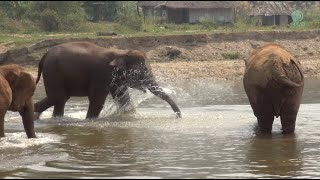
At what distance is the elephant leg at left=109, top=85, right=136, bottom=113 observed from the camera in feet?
54.7

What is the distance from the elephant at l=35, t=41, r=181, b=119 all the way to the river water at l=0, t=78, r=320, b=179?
430mm

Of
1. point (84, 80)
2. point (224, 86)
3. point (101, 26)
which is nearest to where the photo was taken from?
point (84, 80)

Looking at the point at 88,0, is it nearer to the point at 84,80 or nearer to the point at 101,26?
the point at 101,26

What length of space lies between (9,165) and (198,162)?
257 centimetres

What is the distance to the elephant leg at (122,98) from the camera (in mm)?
16672

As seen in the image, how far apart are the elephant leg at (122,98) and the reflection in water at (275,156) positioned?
4260 millimetres

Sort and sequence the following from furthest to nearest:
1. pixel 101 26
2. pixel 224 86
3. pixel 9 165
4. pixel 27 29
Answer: pixel 101 26
pixel 27 29
pixel 224 86
pixel 9 165

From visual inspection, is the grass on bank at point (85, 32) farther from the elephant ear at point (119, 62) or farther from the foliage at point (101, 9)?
the elephant ear at point (119, 62)

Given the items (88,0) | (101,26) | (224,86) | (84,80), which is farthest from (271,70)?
(88,0)

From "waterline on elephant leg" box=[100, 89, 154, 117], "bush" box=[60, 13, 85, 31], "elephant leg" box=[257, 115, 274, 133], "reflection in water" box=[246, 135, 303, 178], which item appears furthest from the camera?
"bush" box=[60, 13, 85, 31]

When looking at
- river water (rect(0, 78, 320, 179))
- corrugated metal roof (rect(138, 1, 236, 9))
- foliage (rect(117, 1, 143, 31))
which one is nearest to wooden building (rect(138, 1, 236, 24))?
corrugated metal roof (rect(138, 1, 236, 9))

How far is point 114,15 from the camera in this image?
49.8 m

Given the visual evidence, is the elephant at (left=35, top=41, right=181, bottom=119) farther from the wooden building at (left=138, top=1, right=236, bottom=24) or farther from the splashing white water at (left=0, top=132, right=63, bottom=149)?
the wooden building at (left=138, top=1, right=236, bottom=24)

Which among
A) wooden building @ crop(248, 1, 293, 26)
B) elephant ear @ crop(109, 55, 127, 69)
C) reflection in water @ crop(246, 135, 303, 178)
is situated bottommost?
wooden building @ crop(248, 1, 293, 26)
